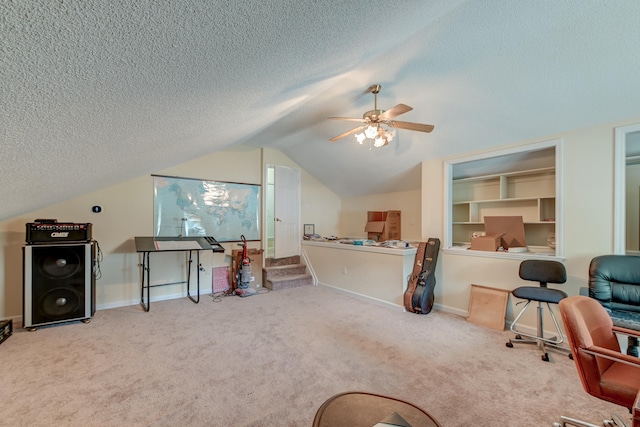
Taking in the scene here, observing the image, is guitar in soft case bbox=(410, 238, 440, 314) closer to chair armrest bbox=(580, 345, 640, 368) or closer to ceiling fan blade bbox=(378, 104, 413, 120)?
ceiling fan blade bbox=(378, 104, 413, 120)

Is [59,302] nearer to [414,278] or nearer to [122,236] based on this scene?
[122,236]

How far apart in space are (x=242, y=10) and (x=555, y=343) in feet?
12.0

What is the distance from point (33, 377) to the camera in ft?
7.14

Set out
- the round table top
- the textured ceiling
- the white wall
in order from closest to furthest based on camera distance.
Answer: the textured ceiling → the round table top → the white wall

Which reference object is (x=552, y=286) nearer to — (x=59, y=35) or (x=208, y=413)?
(x=208, y=413)

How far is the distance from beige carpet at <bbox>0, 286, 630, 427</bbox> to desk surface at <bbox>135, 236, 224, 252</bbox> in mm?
917

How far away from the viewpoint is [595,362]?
146 centimetres

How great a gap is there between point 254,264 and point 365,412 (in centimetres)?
411

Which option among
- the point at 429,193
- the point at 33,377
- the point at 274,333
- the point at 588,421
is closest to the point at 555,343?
the point at 588,421

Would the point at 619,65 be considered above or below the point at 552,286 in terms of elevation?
above

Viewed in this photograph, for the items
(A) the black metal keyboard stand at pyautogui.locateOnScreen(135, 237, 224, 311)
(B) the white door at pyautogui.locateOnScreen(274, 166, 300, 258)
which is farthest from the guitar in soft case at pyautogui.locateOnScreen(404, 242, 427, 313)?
(A) the black metal keyboard stand at pyautogui.locateOnScreen(135, 237, 224, 311)

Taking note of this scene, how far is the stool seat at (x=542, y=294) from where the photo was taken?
2.54 m

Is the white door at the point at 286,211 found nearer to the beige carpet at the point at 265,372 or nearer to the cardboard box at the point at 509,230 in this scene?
the beige carpet at the point at 265,372

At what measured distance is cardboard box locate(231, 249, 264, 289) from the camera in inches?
195
